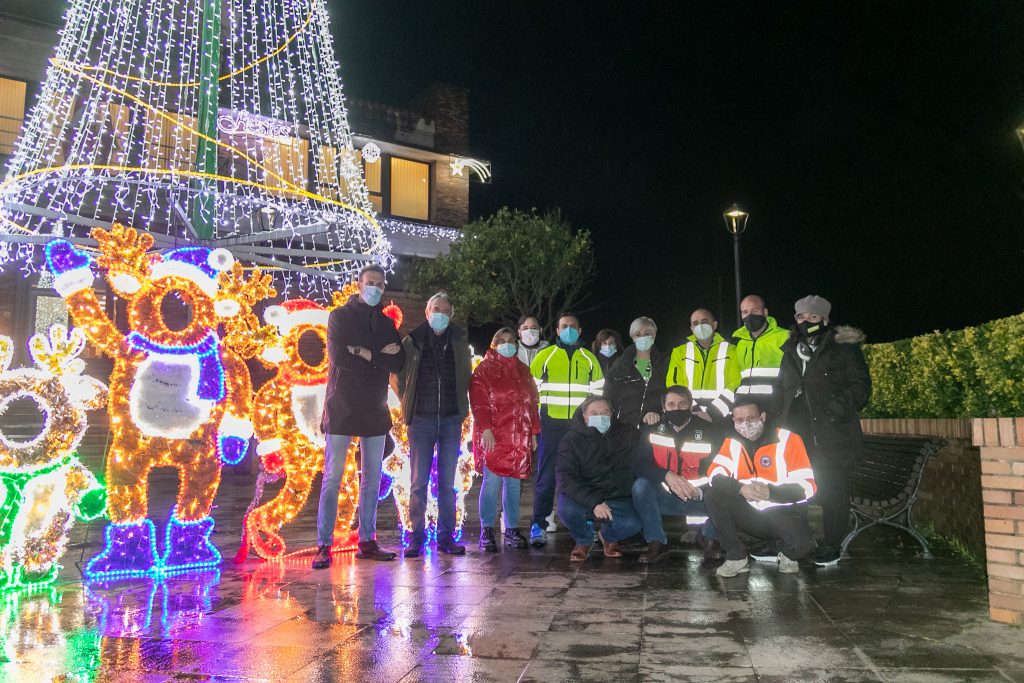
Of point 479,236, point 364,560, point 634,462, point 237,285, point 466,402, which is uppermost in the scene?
point 479,236

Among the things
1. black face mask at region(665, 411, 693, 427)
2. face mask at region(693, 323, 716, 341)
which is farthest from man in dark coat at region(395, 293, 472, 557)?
face mask at region(693, 323, 716, 341)

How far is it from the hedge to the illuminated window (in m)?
17.7

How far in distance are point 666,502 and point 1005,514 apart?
9.09 ft

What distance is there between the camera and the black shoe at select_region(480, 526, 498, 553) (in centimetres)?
645

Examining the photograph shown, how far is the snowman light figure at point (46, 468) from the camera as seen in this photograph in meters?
5.04

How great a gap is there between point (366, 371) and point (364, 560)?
1470 millimetres

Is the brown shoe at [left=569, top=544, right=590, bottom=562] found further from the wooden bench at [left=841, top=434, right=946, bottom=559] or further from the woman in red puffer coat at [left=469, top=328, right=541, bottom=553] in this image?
the wooden bench at [left=841, top=434, right=946, bottom=559]

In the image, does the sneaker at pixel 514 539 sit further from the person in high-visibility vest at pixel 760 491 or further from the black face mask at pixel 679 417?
the person in high-visibility vest at pixel 760 491

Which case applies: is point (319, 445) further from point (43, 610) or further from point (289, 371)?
point (43, 610)

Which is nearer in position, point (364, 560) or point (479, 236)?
point (364, 560)

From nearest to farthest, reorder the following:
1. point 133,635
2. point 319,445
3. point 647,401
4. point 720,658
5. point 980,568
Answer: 1. point 720,658
2. point 133,635
3. point 980,568
4. point 319,445
5. point 647,401

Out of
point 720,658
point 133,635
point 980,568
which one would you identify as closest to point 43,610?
point 133,635

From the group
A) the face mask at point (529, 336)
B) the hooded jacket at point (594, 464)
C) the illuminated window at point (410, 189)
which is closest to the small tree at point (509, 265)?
the illuminated window at point (410, 189)

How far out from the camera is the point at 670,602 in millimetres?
4586
